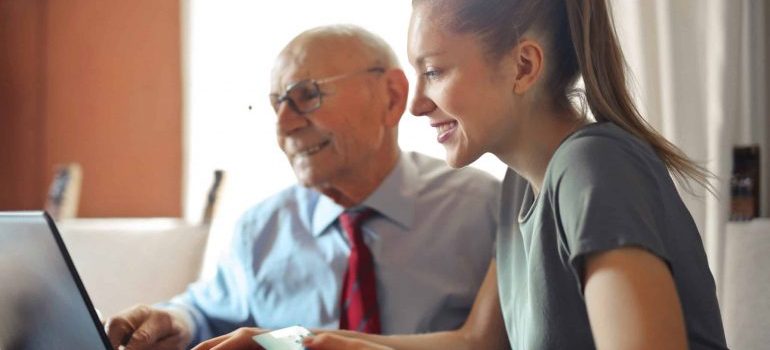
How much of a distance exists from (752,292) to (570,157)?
2.42 ft

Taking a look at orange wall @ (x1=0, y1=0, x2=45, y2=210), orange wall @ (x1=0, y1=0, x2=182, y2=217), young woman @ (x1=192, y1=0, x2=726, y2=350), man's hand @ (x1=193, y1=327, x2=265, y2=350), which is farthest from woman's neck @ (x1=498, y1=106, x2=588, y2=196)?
orange wall @ (x1=0, y1=0, x2=45, y2=210)

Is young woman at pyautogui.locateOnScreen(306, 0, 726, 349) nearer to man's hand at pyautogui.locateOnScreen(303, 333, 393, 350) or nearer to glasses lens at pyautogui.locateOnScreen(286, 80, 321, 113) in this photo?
man's hand at pyautogui.locateOnScreen(303, 333, 393, 350)

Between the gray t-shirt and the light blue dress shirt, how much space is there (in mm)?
591

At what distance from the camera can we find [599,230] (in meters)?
0.75

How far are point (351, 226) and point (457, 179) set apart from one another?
9.7 inches

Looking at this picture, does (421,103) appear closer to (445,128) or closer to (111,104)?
(445,128)

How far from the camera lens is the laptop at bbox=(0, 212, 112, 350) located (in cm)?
87

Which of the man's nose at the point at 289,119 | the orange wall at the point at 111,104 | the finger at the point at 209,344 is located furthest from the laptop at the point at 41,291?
the orange wall at the point at 111,104

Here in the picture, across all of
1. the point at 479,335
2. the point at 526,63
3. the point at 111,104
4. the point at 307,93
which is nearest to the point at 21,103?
the point at 111,104

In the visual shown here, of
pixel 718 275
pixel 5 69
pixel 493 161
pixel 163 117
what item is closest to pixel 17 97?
pixel 5 69

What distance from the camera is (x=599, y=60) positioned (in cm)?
95

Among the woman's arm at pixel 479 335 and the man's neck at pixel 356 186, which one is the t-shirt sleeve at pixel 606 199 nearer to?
the woman's arm at pixel 479 335

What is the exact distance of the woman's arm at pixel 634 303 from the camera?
72 cm

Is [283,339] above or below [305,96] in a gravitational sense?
below
